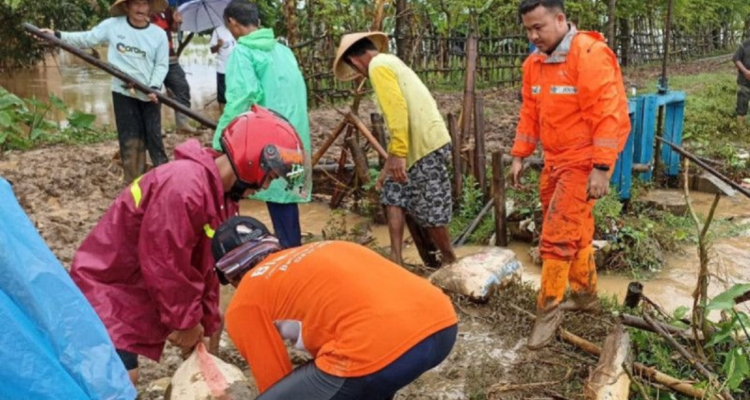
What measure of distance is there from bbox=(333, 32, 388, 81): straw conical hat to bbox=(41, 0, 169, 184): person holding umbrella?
1.93 metres

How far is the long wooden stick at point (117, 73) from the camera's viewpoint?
199 inches

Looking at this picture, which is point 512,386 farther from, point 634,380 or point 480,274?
point 480,274

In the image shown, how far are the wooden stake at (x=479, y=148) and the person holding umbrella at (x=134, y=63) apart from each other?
2.60m

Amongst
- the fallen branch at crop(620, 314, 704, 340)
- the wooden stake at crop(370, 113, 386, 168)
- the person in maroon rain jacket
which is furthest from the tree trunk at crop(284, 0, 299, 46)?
the fallen branch at crop(620, 314, 704, 340)

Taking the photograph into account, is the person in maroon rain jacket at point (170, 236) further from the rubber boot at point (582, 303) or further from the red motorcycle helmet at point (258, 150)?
the rubber boot at point (582, 303)

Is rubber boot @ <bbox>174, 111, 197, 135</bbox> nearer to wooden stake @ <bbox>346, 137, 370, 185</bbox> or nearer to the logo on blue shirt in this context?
the logo on blue shirt

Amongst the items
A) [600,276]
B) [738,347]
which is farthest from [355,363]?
[600,276]

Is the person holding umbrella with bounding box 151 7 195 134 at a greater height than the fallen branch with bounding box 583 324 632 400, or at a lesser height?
greater

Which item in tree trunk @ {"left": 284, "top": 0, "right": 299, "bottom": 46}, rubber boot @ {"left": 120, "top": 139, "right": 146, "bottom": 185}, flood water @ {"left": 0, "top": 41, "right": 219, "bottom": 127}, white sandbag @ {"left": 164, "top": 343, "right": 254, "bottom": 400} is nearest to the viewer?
white sandbag @ {"left": 164, "top": 343, "right": 254, "bottom": 400}

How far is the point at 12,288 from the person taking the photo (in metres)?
1.37

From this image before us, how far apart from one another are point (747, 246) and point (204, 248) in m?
4.84

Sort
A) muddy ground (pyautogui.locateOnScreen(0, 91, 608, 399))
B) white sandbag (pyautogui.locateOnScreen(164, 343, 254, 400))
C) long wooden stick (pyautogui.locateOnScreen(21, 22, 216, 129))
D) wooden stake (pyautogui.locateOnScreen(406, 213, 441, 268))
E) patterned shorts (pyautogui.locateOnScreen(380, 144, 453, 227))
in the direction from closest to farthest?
white sandbag (pyautogui.locateOnScreen(164, 343, 254, 400)), muddy ground (pyautogui.locateOnScreen(0, 91, 608, 399)), patterned shorts (pyautogui.locateOnScreen(380, 144, 453, 227)), wooden stake (pyautogui.locateOnScreen(406, 213, 441, 268)), long wooden stick (pyautogui.locateOnScreen(21, 22, 216, 129))

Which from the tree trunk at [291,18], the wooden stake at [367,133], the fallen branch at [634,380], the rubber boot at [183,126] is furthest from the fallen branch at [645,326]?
the tree trunk at [291,18]

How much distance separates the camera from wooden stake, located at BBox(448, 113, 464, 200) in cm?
576
